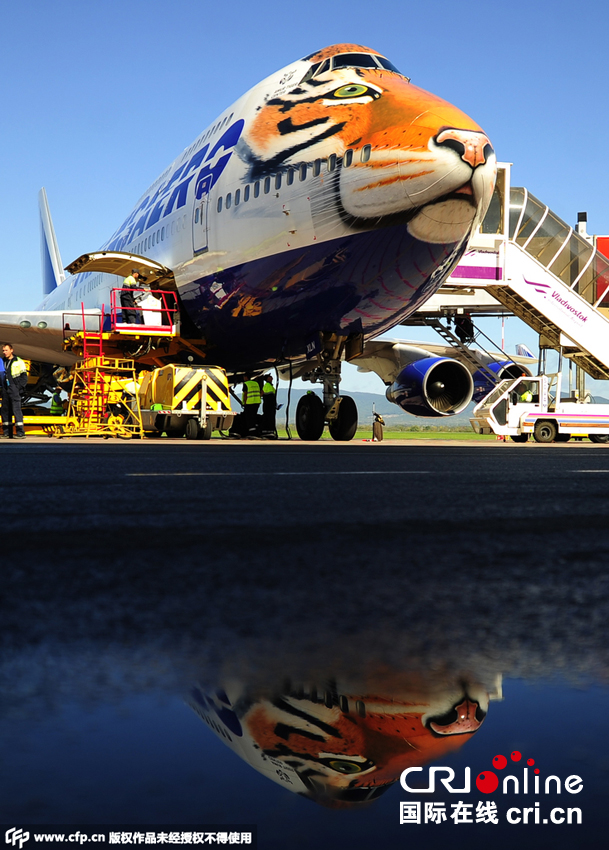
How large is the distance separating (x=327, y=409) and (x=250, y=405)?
3.08m

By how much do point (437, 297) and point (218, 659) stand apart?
17.9m

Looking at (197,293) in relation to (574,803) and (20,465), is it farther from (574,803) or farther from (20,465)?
(574,803)

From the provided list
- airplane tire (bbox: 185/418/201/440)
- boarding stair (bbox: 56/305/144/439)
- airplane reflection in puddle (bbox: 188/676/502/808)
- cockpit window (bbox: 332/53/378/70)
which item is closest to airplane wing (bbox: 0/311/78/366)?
boarding stair (bbox: 56/305/144/439)

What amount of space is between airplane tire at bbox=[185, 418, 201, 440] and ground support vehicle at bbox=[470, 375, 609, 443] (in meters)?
6.20

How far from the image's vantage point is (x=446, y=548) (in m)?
2.40

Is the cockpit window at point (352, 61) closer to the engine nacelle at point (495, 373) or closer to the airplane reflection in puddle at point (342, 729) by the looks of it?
the engine nacelle at point (495, 373)

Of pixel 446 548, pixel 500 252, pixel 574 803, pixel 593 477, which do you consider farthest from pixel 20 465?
pixel 500 252

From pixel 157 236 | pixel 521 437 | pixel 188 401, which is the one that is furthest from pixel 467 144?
pixel 521 437

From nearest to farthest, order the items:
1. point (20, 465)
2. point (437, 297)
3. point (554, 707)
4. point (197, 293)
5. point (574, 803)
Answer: point (574, 803)
point (554, 707)
point (20, 465)
point (197, 293)
point (437, 297)

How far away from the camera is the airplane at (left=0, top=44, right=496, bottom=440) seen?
9.59 m

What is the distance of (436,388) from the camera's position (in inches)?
617

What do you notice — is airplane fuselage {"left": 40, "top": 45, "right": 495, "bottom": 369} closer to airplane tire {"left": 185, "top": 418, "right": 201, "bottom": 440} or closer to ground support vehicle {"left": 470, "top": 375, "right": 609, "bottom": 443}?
airplane tire {"left": 185, "top": 418, "right": 201, "bottom": 440}

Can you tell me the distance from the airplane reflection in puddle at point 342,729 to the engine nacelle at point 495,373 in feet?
57.0

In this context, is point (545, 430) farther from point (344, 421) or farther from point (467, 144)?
point (467, 144)
